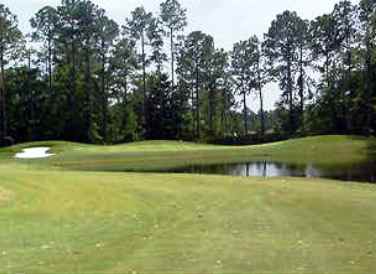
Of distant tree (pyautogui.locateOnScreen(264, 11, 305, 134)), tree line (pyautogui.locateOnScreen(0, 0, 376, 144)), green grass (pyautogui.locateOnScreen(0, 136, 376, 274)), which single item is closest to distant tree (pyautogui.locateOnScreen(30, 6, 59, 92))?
tree line (pyautogui.locateOnScreen(0, 0, 376, 144))

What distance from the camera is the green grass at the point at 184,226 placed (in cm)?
1151

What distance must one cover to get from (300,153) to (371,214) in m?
39.7

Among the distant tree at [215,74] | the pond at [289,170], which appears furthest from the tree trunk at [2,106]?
the pond at [289,170]

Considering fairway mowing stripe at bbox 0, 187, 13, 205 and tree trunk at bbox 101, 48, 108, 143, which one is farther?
tree trunk at bbox 101, 48, 108, 143

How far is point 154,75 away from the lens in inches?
3878

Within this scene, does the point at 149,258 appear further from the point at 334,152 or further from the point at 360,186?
the point at 334,152

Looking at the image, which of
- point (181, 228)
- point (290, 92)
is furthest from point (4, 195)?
point (290, 92)

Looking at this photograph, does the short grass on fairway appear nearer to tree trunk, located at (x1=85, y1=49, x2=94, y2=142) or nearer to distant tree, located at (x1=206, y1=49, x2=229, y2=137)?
tree trunk, located at (x1=85, y1=49, x2=94, y2=142)

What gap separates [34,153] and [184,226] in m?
42.0

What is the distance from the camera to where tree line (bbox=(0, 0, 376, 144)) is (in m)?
83.3

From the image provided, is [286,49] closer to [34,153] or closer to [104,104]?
[104,104]

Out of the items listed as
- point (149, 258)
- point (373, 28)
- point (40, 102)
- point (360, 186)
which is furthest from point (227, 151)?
point (149, 258)

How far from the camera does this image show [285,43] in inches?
3782

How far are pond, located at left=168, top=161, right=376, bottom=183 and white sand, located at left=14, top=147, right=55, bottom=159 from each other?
14315mm
